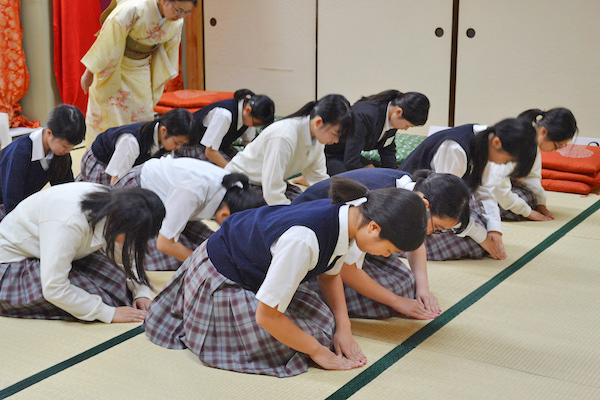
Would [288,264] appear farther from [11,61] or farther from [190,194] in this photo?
[11,61]

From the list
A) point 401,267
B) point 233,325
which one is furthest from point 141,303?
point 401,267

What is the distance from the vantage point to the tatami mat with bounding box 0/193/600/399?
204 cm

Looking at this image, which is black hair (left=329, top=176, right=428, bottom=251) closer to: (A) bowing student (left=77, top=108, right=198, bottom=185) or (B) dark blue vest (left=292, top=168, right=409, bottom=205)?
(B) dark blue vest (left=292, top=168, right=409, bottom=205)

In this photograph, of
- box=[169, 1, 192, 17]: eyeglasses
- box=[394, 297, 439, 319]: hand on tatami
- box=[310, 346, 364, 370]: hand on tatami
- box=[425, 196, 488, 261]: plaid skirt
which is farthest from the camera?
box=[169, 1, 192, 17]: eyeglasses

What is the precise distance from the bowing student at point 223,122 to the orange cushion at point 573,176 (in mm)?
1699

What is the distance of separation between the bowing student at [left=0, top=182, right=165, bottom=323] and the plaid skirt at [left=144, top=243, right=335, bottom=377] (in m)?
0.19

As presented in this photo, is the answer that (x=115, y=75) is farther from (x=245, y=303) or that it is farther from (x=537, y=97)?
(x=537, y=97)

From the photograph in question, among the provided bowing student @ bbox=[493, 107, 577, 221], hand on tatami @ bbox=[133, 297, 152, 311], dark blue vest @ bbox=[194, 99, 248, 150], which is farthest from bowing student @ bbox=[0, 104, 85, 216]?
bowing student @ bbox=[493, 107, 577, 221]

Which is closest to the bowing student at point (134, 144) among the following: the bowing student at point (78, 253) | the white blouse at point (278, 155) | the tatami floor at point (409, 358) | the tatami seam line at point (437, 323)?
the white blouse at point (278, 155)

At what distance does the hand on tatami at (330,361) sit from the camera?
212 cm

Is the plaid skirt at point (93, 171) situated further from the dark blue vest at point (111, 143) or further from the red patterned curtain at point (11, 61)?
the red patterned curtain at point (11, 61)

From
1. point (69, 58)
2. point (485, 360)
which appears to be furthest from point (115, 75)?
point (485, 360)

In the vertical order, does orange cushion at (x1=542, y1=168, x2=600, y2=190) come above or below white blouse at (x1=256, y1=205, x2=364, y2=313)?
below

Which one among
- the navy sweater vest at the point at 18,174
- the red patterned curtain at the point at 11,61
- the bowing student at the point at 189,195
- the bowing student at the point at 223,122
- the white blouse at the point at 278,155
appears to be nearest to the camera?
the bowing student at the point at 189,195
